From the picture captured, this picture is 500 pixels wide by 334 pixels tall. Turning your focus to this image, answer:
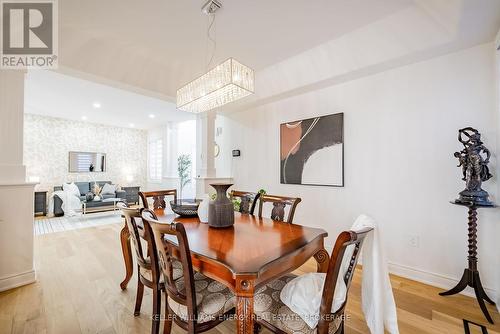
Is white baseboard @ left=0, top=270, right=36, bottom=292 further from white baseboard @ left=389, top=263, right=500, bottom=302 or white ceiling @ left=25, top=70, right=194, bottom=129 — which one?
white baseboard @ left=389, top=263, right=500, bottom=302

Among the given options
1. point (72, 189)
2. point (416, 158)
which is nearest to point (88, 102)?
point (72, 189)

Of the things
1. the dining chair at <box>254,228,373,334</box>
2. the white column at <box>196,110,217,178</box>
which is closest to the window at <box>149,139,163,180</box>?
the white column at <box>196,110,217,178</box>

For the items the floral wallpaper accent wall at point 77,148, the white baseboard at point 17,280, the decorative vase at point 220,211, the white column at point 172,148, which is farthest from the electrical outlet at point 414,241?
the floral wallpaper accent wall at point 77,148

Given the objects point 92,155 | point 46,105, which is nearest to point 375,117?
point 46,105

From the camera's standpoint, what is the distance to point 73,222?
16.1 feet

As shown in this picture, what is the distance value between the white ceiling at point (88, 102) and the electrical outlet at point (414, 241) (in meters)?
4.54

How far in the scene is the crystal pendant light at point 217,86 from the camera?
192 centimetres

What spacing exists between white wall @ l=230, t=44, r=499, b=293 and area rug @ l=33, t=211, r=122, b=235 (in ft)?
15.2

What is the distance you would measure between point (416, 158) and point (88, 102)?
621cm

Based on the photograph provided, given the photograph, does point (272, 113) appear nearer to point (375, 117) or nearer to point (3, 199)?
point (375, 117)

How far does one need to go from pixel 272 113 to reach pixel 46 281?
3598mm

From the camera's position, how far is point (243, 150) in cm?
427

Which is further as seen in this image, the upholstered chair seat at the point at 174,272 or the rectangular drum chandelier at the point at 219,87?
the rectangular drum chandelier at the point at 219,87

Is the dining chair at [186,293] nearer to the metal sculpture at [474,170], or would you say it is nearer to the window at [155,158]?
the metal sculpture at [474,170]
